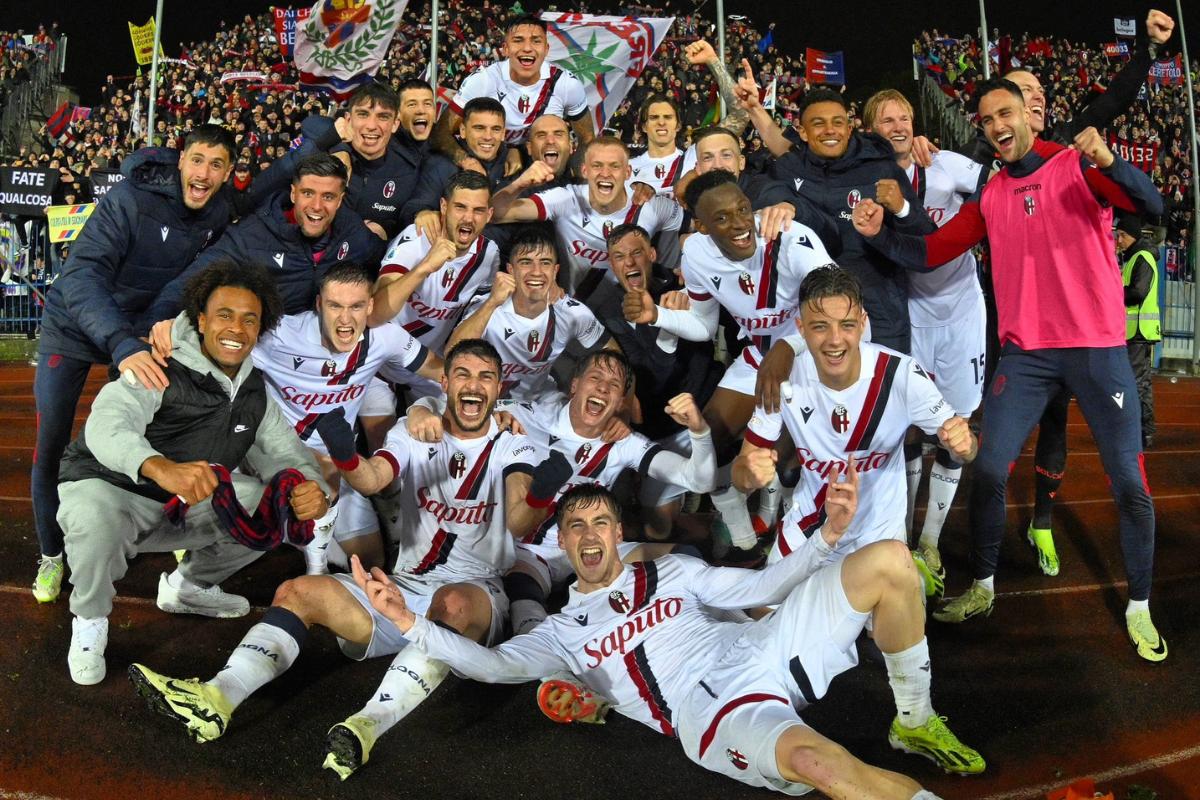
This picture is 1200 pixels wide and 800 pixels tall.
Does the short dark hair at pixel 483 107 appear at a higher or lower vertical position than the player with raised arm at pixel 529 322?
higher

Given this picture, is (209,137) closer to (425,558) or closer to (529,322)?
(529,322)

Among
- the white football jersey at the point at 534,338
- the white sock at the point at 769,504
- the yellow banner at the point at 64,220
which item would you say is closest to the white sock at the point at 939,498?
the white sock at the point at 769,504

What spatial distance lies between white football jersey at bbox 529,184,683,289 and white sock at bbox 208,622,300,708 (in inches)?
121

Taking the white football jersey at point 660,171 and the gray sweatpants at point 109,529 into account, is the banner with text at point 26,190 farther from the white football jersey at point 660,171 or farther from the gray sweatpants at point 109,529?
the gray sweatpants at point 109,529

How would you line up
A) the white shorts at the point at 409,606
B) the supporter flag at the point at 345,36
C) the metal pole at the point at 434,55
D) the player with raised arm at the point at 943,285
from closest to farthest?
the white shorts at the point at 409,606, the player with raised arm at the point at 943,285, the metal pole at the point at 434,55, the supporter flag at the point at 345,36

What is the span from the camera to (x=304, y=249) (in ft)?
16.4

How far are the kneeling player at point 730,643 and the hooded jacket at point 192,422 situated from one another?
1.25 metres

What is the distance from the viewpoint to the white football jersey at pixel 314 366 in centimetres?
485

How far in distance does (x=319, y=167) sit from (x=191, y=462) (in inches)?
70.6

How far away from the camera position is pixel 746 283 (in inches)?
198

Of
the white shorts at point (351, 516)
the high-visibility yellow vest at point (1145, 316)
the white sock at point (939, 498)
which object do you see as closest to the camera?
→ the white shorts at point (351, 516)

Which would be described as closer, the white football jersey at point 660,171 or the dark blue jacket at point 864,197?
the dark blue jacket at point 864,197

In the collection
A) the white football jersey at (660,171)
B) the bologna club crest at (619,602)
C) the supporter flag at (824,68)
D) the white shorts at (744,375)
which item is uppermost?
the supporter flag at (824,68)

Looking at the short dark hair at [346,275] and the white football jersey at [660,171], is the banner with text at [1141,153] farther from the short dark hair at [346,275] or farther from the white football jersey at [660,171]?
the short dark hair at [346,275]
